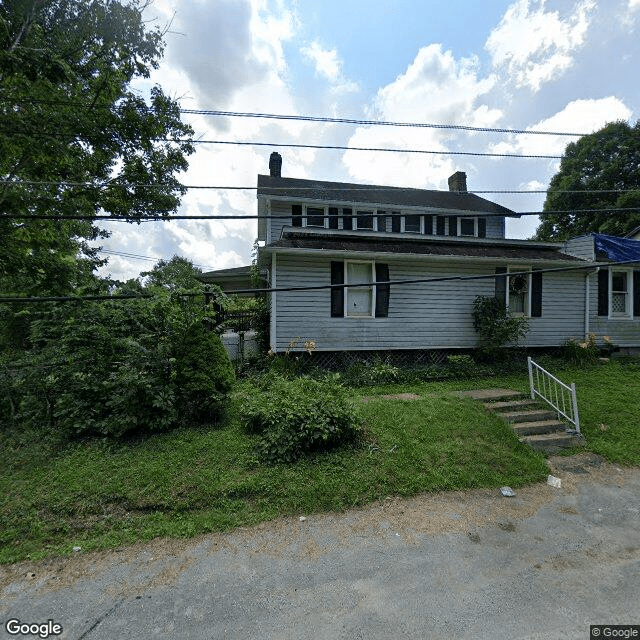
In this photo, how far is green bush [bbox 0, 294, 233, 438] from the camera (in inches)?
200

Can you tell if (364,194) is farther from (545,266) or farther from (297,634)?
(297,634)

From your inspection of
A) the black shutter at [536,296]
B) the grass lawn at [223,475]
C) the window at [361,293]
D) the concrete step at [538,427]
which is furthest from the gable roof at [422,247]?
the concrete step at [538,427]

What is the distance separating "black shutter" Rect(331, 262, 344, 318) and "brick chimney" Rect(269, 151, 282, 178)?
35.5ft

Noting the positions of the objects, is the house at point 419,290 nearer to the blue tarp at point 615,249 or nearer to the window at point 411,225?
the blue tarp at point 615,249

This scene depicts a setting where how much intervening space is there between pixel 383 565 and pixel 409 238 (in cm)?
859

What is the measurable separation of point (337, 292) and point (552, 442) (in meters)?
5.61

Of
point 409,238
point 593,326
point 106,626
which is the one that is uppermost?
point 409,238

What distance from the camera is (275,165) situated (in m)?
17.0

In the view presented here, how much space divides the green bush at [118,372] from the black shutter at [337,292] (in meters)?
3.74

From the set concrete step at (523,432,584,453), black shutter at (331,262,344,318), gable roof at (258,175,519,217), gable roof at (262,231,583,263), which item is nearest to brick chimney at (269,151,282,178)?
gable roof at (258,175,519,217)

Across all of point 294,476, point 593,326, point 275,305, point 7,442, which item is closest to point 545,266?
point 593,326

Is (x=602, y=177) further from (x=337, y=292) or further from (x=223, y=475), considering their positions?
(x=223, y=475)

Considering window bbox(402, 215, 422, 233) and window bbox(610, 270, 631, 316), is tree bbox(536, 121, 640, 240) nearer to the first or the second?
window bbox(402, 215, 422, 233)

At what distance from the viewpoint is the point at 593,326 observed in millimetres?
10688
